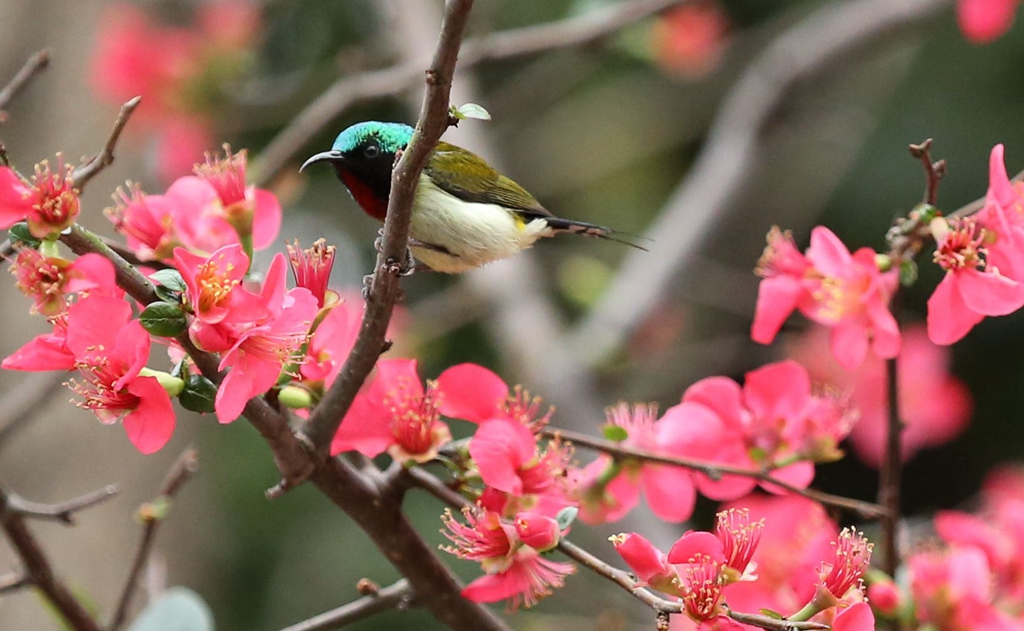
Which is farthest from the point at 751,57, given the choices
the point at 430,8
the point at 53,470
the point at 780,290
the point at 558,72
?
the point at 780,290

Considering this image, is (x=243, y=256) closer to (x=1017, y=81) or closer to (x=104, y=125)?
(x=104, y=125)

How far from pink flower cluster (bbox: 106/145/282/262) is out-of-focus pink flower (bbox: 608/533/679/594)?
466 mm

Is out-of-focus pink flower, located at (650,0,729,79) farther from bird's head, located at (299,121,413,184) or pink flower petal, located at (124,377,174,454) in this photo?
pink flower petal, located at (124,377,174,454)

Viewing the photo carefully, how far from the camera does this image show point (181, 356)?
85 centimetres

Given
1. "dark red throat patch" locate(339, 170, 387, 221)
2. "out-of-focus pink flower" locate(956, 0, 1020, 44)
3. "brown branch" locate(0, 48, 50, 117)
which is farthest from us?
"out-of-focus pink flower" locate(956, 0, 1020, 44)

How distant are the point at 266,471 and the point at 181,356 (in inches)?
121

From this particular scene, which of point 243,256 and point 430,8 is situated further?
point 430,8

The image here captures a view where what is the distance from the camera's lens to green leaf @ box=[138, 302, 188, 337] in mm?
747

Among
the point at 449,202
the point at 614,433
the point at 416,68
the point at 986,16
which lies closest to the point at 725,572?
the point at 614,433

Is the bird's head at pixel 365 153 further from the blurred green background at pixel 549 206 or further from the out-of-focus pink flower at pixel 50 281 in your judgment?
the out-of-focus pink flower at pixel 50 281

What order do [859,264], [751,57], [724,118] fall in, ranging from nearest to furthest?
[859,264] → [724,118] → [751,57]

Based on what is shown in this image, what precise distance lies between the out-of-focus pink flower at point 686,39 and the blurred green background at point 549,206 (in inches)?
2.3

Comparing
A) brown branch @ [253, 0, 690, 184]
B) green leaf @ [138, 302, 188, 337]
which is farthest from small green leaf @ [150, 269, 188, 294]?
brown branch @ [253, 0, 690, 184]

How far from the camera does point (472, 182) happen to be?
1657 millimetres
